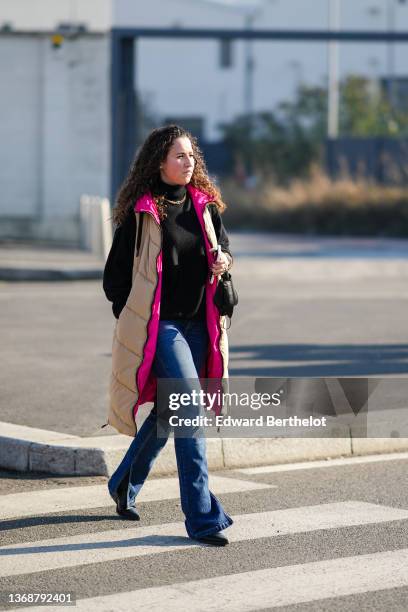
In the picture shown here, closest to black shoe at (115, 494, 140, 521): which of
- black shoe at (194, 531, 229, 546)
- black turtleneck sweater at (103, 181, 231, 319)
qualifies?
black shoe at (194, 531, 229, 546)

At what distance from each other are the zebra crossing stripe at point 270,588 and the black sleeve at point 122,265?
1.39m

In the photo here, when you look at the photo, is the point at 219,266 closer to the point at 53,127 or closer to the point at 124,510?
the point at 124,510

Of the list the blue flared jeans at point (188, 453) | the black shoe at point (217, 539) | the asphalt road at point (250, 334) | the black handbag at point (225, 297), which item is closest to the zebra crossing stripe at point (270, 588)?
the black shoe at point (217, 539)

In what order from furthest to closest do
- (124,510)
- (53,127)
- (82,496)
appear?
1. (53,127)
2. (82,496)
3. (124,510)

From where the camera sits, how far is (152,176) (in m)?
6.31

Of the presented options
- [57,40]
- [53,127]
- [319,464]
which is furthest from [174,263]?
[53,127]

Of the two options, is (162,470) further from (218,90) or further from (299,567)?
(218,90)

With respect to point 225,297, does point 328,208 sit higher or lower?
lower

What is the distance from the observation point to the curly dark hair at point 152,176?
6273mm

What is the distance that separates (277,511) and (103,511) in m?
0.84

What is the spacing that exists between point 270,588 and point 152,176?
1.94 metres

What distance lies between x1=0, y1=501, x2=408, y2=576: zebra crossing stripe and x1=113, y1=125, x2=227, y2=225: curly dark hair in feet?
4.61

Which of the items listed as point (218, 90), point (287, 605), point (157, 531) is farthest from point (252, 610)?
point (218, 90)

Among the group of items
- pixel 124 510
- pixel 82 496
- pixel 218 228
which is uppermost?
pixel 218 228
